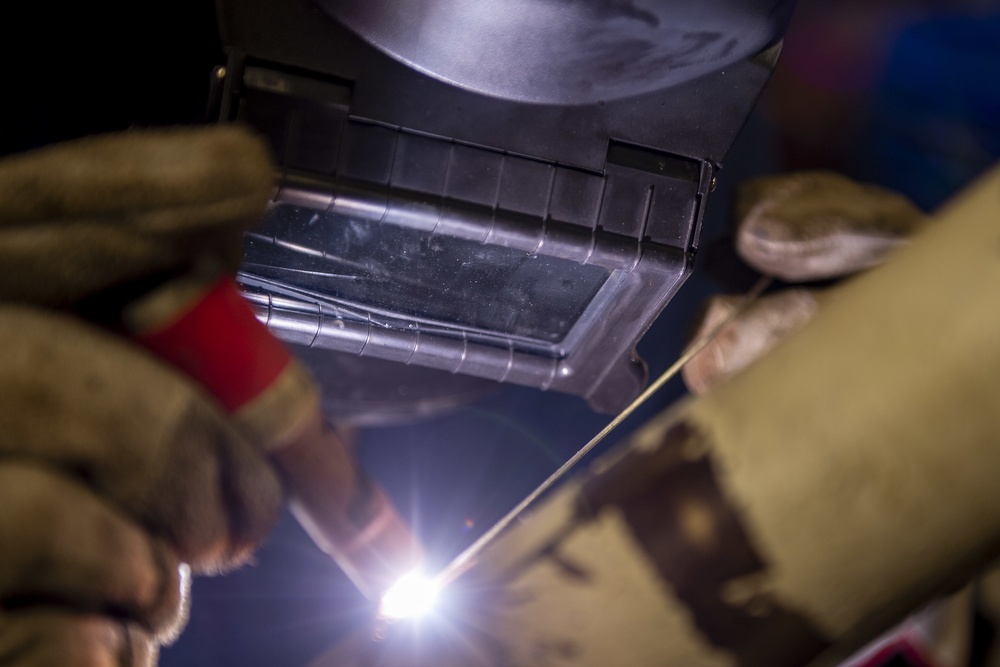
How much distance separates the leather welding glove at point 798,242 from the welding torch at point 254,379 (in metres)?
0.39

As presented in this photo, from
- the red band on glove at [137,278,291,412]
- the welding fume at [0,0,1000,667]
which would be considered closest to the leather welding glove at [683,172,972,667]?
the welding fume at [0,0,1000,667]

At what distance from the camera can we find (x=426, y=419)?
1221 mm

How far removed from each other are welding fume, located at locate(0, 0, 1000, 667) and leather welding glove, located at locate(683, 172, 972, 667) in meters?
0.13

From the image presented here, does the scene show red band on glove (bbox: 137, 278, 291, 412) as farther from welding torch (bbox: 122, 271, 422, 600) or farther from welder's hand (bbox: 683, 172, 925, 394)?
welder's hand (bbox: 683, 172, 925, 394)

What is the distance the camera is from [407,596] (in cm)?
69

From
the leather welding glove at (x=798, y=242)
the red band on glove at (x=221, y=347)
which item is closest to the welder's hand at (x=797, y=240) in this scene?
the leather welding glove at (x=798, y=242)

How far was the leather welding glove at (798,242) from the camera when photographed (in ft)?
2.63

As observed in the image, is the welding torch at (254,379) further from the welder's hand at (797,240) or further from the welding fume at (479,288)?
the welder's hand at (797,240)

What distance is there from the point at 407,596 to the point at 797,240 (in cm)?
50

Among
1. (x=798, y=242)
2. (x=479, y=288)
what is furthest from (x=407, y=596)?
(x=798, y=242)

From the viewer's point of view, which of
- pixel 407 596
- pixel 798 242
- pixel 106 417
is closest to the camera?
pixel 106 417

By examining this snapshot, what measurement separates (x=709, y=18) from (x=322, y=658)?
1.75 feet

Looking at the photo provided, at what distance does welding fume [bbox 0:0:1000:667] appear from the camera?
375 millimetres

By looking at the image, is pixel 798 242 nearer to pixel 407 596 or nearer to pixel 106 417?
pixel 407 596
